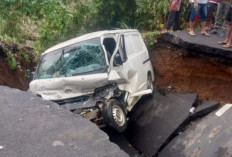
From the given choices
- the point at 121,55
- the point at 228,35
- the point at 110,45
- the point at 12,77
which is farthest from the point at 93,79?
the point at 12,77

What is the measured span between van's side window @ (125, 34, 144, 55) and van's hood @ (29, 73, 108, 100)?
66.0 inches

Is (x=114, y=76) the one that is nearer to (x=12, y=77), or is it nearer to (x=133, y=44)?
(x=133, y=44)

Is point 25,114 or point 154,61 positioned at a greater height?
point 25,114

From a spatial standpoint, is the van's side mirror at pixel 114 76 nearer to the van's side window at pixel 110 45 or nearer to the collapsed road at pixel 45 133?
the van's side window at pixel 110 45

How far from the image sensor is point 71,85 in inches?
300

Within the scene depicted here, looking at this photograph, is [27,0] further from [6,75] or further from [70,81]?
[70,81]

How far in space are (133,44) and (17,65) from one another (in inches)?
136

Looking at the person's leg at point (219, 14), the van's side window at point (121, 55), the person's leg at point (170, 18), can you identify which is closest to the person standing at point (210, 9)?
the person's leg at point (219, 14)

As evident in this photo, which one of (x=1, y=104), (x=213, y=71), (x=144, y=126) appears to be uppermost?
(x=1, y=104)

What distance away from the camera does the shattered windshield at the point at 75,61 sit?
7797 mm

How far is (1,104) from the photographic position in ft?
14.1

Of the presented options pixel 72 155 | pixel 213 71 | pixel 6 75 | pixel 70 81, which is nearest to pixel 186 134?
pixel 213 71

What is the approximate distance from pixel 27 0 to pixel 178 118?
598 cm

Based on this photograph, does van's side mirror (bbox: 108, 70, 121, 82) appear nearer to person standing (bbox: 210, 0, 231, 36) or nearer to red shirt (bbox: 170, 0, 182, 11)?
person standing (bbox: 210, 0, 231, 36)
